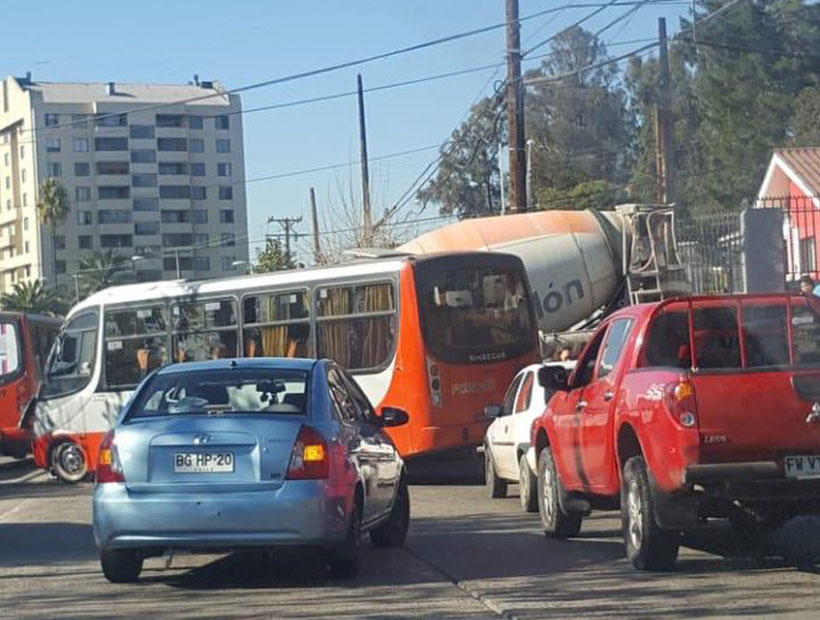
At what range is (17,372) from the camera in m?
27.6

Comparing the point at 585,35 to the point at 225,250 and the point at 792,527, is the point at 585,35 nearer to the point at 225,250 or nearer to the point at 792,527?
the point at 225,250

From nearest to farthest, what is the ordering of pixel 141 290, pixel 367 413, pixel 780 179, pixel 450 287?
pixel 367 413, pixel 450 287, pixel 141 290, pixel 780 179

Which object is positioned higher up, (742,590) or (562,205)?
(562,205)

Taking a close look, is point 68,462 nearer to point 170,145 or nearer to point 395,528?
point 395,528

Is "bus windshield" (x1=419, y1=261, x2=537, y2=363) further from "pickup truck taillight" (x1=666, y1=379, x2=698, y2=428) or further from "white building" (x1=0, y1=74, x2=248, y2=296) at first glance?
"white building" (x1=0, y1=74, x2=248, y2=296)

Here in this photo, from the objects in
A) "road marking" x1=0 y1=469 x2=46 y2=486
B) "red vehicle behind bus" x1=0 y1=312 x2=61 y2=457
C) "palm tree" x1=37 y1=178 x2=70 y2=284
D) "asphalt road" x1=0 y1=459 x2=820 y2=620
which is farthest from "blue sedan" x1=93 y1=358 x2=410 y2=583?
"palm tree" x1=37 y1=178 x2=70 y2=284

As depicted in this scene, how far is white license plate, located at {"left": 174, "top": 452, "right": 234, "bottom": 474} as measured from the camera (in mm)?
9758

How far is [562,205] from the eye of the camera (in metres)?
57.5

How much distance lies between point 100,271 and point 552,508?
7715 centimetres

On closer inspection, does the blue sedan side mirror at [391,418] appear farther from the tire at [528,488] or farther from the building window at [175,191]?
the building window at [175,191]

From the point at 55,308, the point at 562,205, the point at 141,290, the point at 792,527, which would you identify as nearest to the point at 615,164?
the point at 562,205

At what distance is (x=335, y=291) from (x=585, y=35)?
49.9m

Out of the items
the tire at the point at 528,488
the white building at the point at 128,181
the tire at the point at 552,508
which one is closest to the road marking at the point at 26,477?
the tire at the point at 528,488

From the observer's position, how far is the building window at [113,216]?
96.9 metres
